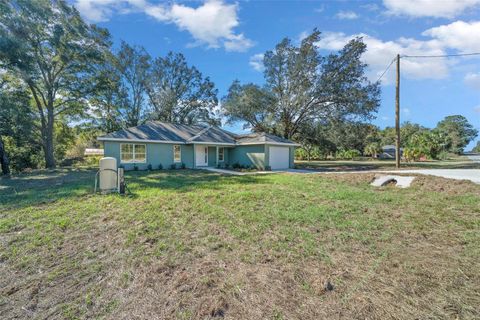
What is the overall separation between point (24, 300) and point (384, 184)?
391 inches

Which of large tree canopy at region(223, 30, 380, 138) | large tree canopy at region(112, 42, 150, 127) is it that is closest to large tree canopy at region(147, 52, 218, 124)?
large tree canopy at region(112, 42, 150, 127)

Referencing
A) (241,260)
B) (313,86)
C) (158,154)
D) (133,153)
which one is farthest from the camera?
(313,86)

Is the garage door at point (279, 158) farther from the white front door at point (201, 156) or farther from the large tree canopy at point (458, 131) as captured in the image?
the large tree canopy at point (458, 131)

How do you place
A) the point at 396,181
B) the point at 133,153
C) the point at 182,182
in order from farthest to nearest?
1. the point at 133,153
2. the point at 182,182
3. the point at 396,181

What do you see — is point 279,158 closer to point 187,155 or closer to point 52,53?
point 187,155

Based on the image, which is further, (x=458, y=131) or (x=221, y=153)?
(x=458, y=131)

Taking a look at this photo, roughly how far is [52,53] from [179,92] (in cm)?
1332

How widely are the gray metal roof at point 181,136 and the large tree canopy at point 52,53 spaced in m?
6.51

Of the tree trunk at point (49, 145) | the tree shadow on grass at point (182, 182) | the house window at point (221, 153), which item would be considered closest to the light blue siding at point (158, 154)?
the house window at point (221, 153)

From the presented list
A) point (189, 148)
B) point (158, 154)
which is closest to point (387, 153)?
point (189, 148)

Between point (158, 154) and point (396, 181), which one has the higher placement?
point (158, 154)

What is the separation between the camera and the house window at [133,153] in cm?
1571

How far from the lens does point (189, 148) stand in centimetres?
1836

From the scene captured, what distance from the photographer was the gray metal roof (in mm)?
16269
